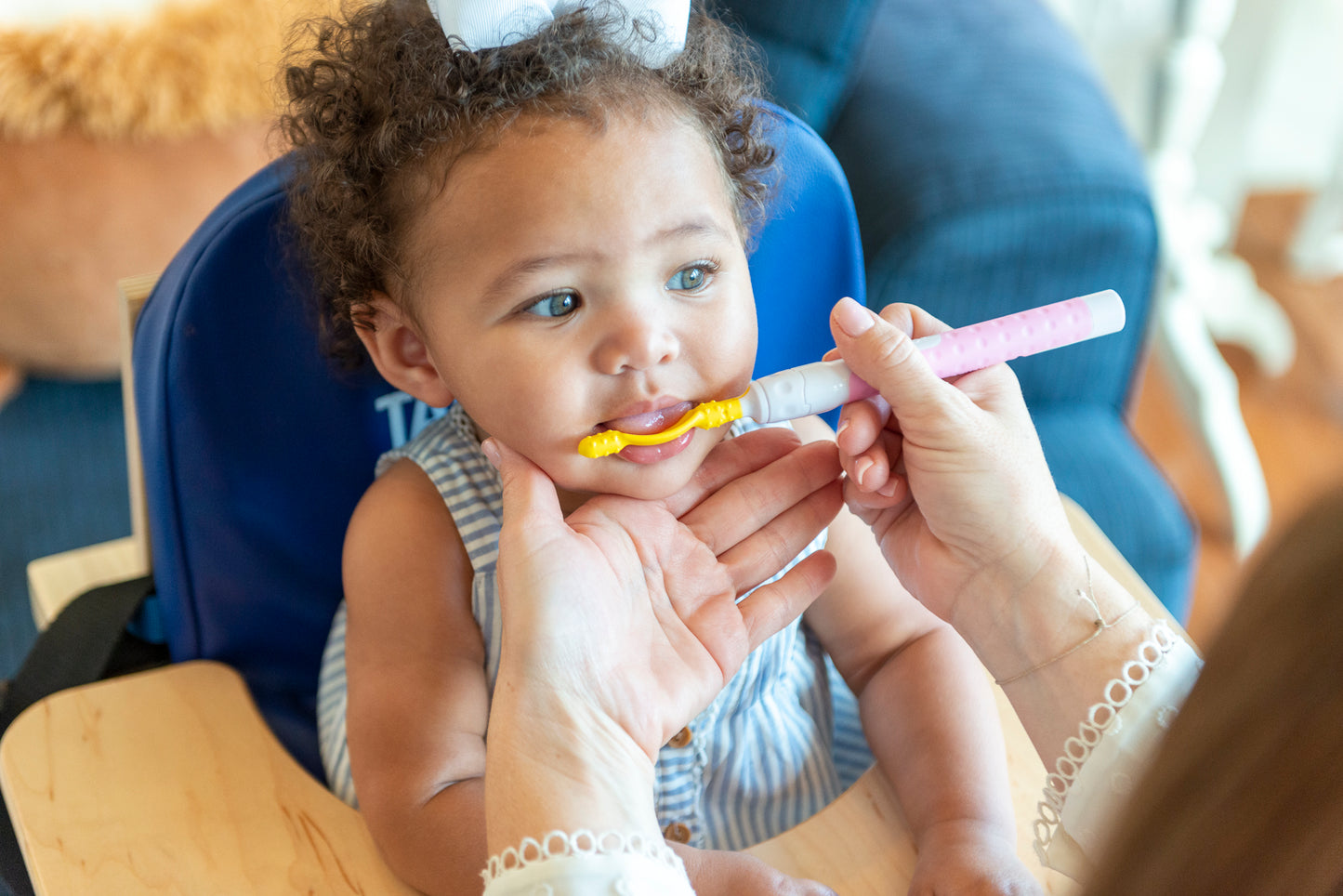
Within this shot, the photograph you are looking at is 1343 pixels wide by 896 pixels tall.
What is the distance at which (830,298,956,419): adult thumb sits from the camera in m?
0.74

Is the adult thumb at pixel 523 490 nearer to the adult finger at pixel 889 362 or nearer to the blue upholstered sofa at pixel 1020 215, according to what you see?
the adult finger at pixel 889 362

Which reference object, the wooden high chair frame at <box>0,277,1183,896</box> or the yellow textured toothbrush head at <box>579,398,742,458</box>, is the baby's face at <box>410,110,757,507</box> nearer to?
the yellow textured toothbrush head at <box>579,398,742,458</box>

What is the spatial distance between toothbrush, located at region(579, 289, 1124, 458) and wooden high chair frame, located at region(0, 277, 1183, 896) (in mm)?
284

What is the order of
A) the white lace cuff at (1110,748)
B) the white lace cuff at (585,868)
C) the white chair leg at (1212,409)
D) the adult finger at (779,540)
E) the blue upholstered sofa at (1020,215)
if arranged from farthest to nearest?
the white chair leg at (1212,409)
the blue upholstered sofa at (1020,215)
the adult finger at (779,540)
the white lace cuff at (1110,748)
the white lace cuff at (585,868)

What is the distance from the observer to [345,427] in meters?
0.98

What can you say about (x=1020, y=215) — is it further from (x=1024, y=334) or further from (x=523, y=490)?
(x=523, y=490)

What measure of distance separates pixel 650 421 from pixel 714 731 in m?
0.32

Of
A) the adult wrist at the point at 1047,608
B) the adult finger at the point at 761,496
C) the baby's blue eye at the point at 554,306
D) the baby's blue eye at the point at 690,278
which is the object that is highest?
the baby's blue eye at the point at 690,278

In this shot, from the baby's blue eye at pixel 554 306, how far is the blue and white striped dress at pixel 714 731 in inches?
8.1

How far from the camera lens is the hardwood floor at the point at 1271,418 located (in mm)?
2031

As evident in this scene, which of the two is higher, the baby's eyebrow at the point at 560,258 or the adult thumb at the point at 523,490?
the baby's eyebrow at the point at 560,258

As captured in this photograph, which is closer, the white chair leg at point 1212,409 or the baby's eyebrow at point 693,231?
the baby's eyebrow at point 693,231

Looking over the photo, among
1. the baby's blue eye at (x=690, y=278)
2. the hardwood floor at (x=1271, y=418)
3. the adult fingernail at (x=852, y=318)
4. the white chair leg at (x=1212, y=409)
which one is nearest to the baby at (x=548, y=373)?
the baby's blue eye at (x=690, y=278)

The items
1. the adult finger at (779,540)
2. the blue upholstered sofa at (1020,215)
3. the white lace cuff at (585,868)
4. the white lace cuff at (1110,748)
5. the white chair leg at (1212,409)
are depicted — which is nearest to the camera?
the white lace cuff at (585,868)
